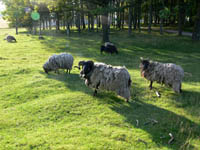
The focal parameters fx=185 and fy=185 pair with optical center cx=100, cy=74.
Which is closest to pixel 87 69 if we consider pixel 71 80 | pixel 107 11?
pixel 71 80

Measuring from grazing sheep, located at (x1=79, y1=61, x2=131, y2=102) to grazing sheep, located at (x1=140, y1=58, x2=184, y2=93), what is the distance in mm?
2340

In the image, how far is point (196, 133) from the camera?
21.5 feet

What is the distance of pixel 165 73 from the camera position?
9.95 m

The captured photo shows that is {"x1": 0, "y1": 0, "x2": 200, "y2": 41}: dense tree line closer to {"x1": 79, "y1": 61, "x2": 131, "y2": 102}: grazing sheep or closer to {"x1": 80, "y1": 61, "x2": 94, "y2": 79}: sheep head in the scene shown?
{"x1": 79, "y1": 61, "x2": 131, "y2": 102}: grazing sheep

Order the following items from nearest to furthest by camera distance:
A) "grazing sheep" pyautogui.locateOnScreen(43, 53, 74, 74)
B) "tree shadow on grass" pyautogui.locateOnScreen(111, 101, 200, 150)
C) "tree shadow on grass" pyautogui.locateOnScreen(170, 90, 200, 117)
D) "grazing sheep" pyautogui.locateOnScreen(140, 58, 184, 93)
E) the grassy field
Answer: the grassy field → "tree shadow on grass" pyautogui.locateOnScreen(111, 101, 200, 150) → "tree shadow on grass" pyautogui.locateOnScreen(170, 90, 200, 117) → "grazing sheep" pyautogui.locateOnScreen(140, 58, 184, 93) → "grazing sheep" pyautogui.locateOnScreen(43, 53, 74, 74)

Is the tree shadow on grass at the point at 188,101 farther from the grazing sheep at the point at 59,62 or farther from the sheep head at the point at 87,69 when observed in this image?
the grazing sheep at the point at 59,62

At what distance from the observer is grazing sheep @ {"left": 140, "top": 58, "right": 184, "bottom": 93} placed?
972 cm

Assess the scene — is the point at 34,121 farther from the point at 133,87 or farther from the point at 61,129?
the point at 133,87

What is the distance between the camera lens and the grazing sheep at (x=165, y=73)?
972 centimetres

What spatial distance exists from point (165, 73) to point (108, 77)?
3.31 m

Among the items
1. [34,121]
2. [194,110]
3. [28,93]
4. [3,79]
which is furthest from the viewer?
[3,79]

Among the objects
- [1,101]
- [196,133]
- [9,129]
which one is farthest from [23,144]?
[196,133]

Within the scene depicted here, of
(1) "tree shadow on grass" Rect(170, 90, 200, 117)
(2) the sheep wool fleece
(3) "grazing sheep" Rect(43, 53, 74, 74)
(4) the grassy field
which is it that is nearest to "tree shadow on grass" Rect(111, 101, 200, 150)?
(4) the grassy field

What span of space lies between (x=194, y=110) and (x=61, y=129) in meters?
5.80
